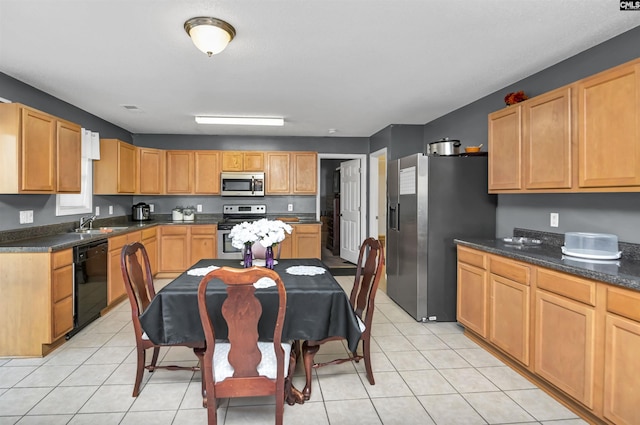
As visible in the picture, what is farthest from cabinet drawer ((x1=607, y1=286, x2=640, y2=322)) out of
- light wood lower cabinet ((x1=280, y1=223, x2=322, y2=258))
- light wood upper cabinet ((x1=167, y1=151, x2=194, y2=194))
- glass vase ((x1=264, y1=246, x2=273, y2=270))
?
light wood upper cabinet ((x1=167, y1=151, x2=194, y2=194))

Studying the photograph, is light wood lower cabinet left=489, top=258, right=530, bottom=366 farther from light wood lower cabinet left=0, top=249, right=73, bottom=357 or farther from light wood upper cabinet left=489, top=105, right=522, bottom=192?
light wood lower cabinet left=0, top=249, right=73, bottom=357

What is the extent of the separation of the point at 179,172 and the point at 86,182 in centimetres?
147

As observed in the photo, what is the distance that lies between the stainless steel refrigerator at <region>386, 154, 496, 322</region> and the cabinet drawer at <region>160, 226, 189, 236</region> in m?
3.55

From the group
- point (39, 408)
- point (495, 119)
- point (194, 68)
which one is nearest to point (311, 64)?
point (194, 68)

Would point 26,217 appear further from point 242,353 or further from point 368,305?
point 368,305

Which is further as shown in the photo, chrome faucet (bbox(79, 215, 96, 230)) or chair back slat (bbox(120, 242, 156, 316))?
chrome faucet (bbox(79, 215, 96, 230))

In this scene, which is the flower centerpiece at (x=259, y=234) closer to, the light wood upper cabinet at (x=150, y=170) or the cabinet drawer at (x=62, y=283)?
the cabinet drawer at (x=62, y=283)

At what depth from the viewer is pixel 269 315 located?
216 centimetres

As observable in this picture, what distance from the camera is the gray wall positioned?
248cm

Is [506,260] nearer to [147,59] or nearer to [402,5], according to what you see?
[402,5]

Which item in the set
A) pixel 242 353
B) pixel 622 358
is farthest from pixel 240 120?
pixel 622 358

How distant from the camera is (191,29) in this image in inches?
91.5

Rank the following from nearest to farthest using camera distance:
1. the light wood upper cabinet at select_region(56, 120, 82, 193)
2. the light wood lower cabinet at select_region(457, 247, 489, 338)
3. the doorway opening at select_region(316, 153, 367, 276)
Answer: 1. the light wood lower cabinet at select_region(457, 247, 489, 338)
2. the light wood upper cabinet at select_region(56, 120, 82, 193)
3. the doorway opening at select_region(316, 153, 367, 276)

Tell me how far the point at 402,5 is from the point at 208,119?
11.3 feet
